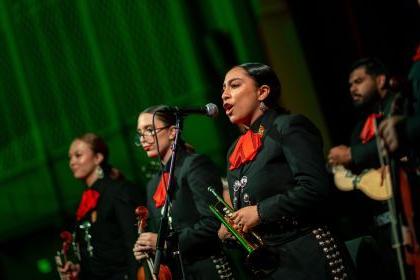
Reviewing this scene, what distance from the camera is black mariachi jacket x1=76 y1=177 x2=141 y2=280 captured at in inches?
221

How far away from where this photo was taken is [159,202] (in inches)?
193

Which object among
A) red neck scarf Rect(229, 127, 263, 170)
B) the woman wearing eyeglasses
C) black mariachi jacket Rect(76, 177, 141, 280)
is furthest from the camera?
black mariachi jacket Rect(76, 177, 141, 280)

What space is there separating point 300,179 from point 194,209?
1.29 m

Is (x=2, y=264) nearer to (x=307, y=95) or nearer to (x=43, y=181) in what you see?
(x=43, y=181)

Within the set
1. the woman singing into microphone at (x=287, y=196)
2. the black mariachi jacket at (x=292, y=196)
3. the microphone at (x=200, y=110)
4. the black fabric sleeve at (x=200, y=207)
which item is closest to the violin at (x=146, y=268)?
the black fabric sleeve at (x=200, y=207)

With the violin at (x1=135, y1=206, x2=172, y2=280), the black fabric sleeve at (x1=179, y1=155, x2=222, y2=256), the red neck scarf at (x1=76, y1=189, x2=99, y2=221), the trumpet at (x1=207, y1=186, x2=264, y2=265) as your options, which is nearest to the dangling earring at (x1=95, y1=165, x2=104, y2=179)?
the red neck scarf at (x1=76, y1=189, x2=99, y2=221)

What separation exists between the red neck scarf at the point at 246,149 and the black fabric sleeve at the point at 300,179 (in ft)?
0.66

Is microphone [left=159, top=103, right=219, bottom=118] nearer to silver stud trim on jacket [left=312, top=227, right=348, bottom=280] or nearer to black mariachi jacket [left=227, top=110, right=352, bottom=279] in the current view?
black mariachi jacket [left=227, top=110, right=352, bottom=279]

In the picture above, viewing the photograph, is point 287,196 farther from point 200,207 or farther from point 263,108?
point 200,207

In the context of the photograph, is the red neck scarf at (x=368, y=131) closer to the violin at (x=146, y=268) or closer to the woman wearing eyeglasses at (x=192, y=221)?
the woman wearing eyeglasses at (x=192, y=221)

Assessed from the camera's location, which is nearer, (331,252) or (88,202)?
(331,252)

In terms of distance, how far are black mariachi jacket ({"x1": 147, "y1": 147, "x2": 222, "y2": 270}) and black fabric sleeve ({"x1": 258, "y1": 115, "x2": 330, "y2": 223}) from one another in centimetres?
91

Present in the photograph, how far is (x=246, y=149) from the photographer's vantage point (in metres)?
3.95

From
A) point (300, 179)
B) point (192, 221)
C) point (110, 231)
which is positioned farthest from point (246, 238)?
point (110, 231)
